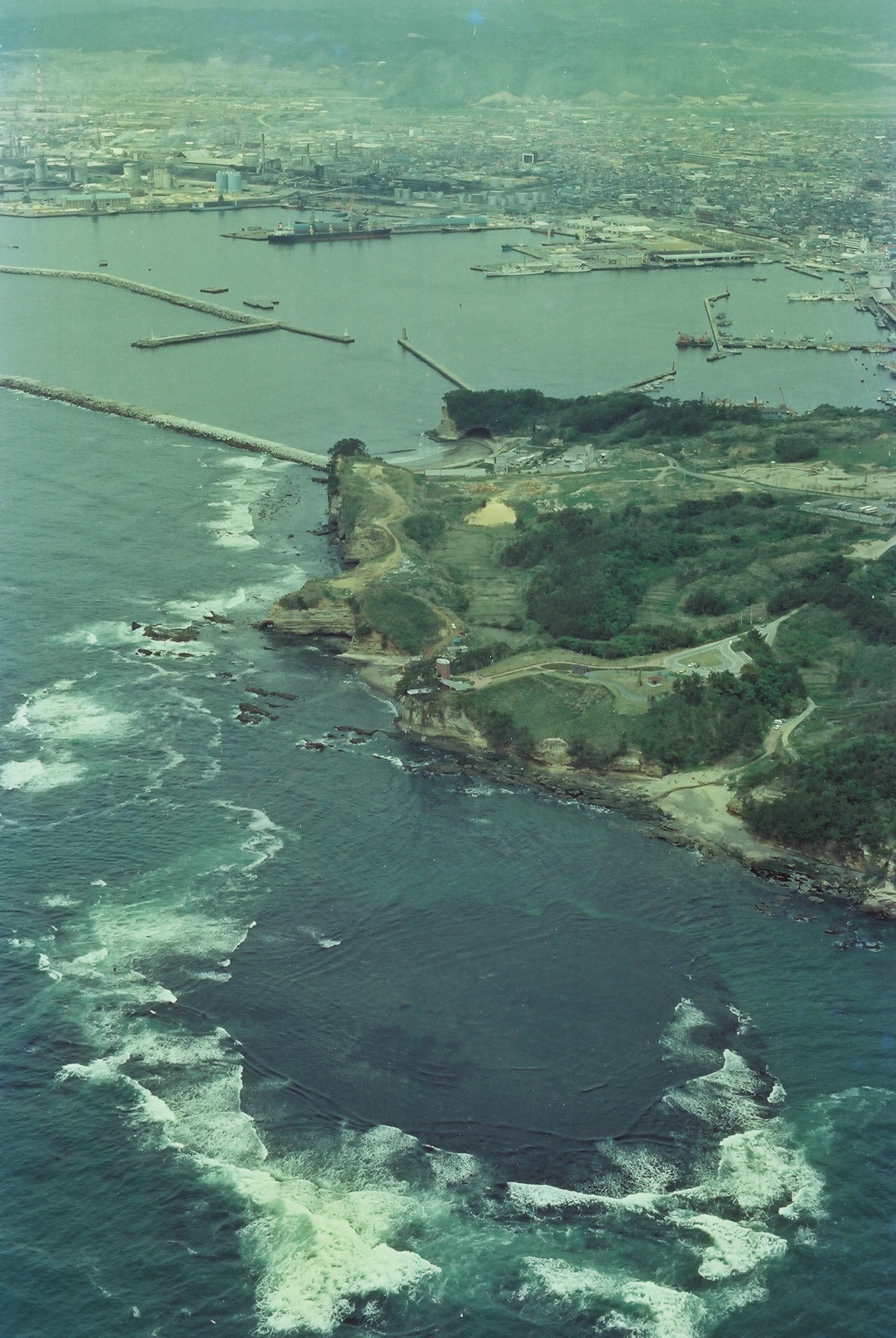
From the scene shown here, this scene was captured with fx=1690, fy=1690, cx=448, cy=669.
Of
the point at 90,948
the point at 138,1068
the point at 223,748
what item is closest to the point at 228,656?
the point at 223,748

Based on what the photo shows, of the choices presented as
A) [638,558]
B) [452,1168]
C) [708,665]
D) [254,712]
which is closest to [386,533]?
[638,558]

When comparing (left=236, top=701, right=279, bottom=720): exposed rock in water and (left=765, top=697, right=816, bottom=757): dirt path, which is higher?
(left=765, top=697, right=816, bottom=757): dirt path

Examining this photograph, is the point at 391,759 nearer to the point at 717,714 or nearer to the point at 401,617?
the point at 401,617

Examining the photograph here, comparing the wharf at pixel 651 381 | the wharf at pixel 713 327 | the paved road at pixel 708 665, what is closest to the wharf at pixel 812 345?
the wharf at pixel 713 327

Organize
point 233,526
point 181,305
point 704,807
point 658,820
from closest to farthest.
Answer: point 658,820 < point 704,807 < point 233,526 < point 181,305

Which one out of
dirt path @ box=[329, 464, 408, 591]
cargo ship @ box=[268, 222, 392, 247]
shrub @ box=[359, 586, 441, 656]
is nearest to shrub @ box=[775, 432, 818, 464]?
dirt path @ box=[329, 464, 408, 591]

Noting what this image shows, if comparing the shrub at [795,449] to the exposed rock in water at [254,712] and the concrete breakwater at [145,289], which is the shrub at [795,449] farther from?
the concrete breakwater at [145,289]

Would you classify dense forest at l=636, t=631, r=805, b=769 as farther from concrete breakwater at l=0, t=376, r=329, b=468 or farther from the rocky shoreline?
concrete breakwater at l=0, t=376, r=329, b=468
